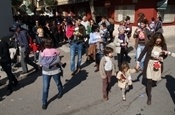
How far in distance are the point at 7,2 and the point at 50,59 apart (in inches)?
460

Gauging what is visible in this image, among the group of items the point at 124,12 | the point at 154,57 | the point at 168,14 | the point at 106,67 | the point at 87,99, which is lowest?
the point at 87,99

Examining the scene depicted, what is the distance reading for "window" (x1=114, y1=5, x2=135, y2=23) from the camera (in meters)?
17.3

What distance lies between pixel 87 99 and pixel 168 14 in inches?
509

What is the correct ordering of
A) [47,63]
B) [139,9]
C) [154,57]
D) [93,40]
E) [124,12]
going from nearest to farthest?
1. [154,57]
2. [47,63]
3. [93,40]
4. [139,9]
5. [124,12]

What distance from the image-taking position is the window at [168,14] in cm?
1694

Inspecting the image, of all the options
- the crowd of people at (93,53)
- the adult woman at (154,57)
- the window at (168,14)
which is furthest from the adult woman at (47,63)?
the window at (168,14)

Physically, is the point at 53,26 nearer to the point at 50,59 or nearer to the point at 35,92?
the point at 35,92

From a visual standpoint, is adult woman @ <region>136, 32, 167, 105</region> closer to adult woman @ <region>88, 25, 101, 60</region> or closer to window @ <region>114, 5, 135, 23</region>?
adult woman @ <region>88, 25, 101, 60</region>

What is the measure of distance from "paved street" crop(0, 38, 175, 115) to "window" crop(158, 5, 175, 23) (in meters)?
9.63

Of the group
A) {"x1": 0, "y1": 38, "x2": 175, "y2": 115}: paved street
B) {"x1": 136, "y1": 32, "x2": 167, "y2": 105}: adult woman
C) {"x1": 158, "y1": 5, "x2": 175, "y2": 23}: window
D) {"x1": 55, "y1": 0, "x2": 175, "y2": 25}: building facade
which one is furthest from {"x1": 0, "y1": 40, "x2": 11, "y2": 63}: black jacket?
{"x1": 158, "y1": 5, "x2": 175, "y2": 23}: window

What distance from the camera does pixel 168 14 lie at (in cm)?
1730

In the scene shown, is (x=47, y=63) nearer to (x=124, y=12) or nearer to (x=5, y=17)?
(x=5, y=17)

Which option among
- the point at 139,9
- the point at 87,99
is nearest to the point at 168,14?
the point at 139,9

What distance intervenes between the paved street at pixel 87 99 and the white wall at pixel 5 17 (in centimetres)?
808
